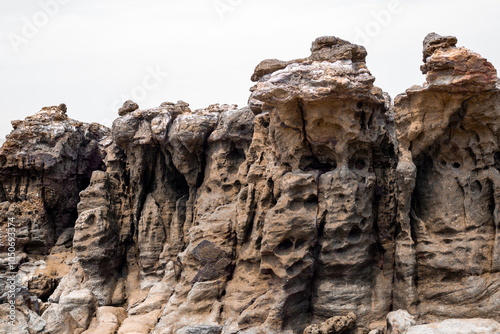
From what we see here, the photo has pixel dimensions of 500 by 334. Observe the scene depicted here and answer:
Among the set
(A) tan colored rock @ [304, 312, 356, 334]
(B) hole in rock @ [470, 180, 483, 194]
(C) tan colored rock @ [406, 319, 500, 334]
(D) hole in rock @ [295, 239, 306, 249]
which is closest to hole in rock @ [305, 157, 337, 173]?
(D) hole in rock @ [295, 239, 306, 249]

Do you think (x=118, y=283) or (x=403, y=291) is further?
(x=118, y=283)

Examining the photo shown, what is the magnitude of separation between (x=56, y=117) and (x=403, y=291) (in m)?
17.1

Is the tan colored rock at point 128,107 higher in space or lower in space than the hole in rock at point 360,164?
higher

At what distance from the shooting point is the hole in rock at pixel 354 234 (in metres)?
11.0

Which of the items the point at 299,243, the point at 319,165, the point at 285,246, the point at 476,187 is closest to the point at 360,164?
the point at 319,165

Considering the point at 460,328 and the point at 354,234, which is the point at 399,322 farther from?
the point at 354,234

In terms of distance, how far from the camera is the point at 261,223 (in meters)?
12.3

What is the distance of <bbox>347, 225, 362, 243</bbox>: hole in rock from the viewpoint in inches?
435

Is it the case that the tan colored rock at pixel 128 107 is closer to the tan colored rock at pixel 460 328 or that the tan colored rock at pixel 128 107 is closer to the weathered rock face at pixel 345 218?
the weathered rock face at pixel 345 218

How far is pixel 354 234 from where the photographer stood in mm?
11156

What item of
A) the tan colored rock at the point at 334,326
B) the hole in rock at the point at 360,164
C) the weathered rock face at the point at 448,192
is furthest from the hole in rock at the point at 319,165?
the tan colored rock at the point at 334,326

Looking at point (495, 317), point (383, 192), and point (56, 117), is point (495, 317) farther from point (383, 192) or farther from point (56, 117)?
point (56, 117)

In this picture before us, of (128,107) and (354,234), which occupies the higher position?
(128,107)

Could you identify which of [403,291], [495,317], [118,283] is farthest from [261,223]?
[118,283]
